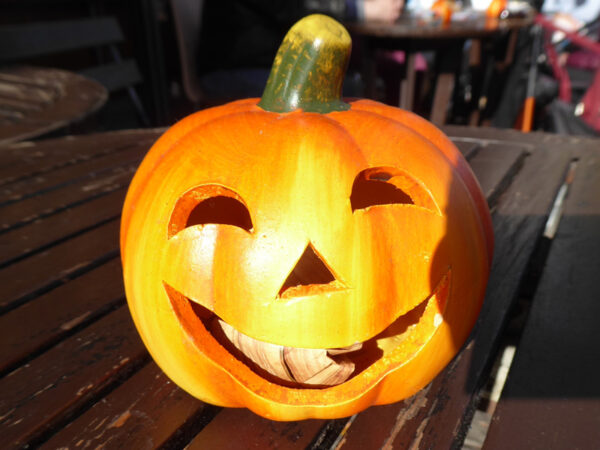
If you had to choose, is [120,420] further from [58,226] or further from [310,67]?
[58,226]

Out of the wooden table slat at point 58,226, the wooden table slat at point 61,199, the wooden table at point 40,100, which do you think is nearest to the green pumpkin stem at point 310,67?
the wooden table slat at point 58,226

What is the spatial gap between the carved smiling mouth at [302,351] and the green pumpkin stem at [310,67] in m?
0.25

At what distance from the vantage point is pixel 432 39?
126 inches

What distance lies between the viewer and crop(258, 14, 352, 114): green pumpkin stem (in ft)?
1.87

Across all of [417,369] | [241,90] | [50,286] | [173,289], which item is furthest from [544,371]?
[241,90]

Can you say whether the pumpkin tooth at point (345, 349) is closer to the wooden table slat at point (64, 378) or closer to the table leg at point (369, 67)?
the wooden table slat at point (64, 378)

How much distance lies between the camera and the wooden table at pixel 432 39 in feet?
9.71

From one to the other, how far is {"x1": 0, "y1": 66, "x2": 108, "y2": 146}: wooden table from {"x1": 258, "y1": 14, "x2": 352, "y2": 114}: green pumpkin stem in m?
1.13

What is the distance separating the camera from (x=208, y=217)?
2.18 feet

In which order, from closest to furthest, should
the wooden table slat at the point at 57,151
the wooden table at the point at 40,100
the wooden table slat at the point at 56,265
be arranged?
the wooden table slat at the point at 56,265
the wooden table slat at the point at 57,151
the wooden table at the point at 40,100

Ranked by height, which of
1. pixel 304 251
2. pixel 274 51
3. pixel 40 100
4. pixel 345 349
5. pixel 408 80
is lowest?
pixel 408 80

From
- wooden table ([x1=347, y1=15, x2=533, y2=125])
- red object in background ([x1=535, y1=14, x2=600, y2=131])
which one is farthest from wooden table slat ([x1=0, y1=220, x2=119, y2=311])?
red object in background ([x1=535, y1=14, x2=600, y2=131])

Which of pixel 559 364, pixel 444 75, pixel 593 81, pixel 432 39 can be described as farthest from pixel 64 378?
pixel 593 81

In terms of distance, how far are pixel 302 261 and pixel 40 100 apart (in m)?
1.55
